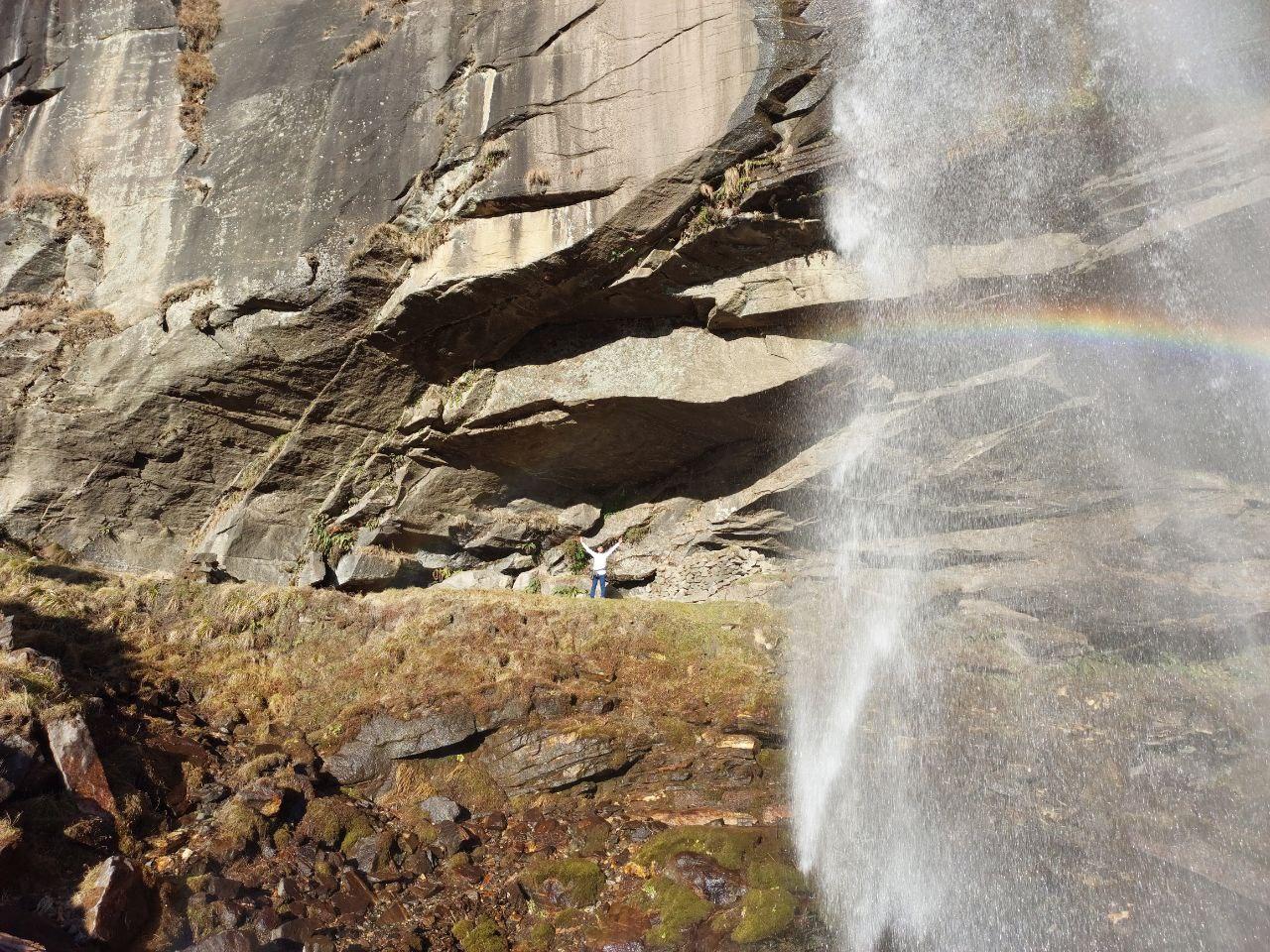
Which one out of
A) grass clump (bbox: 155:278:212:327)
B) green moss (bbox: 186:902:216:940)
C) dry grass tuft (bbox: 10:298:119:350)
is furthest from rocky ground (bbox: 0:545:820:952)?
grass clump (bbox: 155:278:212:327)

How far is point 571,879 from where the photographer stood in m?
7.31

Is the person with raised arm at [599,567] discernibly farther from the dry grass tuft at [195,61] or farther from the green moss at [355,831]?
the dry grass tuft at [195,61]

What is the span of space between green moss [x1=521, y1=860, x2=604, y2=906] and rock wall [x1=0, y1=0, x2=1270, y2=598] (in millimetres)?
5801

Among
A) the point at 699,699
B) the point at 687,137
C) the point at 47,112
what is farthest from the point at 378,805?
the point at 47,112

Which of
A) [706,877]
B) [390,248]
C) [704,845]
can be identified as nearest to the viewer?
[706,877]

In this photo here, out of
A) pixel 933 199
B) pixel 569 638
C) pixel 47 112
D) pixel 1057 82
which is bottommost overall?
pixel 569 638

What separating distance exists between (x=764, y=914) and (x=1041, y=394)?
766 cm

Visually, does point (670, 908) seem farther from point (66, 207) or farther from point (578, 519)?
point (66, 207)

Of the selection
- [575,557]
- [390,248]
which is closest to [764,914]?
[575,557]

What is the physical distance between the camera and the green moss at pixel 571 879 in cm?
717

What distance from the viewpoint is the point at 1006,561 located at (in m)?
11.6

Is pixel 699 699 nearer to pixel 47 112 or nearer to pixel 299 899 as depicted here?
pixel 299 899

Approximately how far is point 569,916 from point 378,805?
99.6 inches

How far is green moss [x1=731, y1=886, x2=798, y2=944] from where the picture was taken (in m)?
6.67
